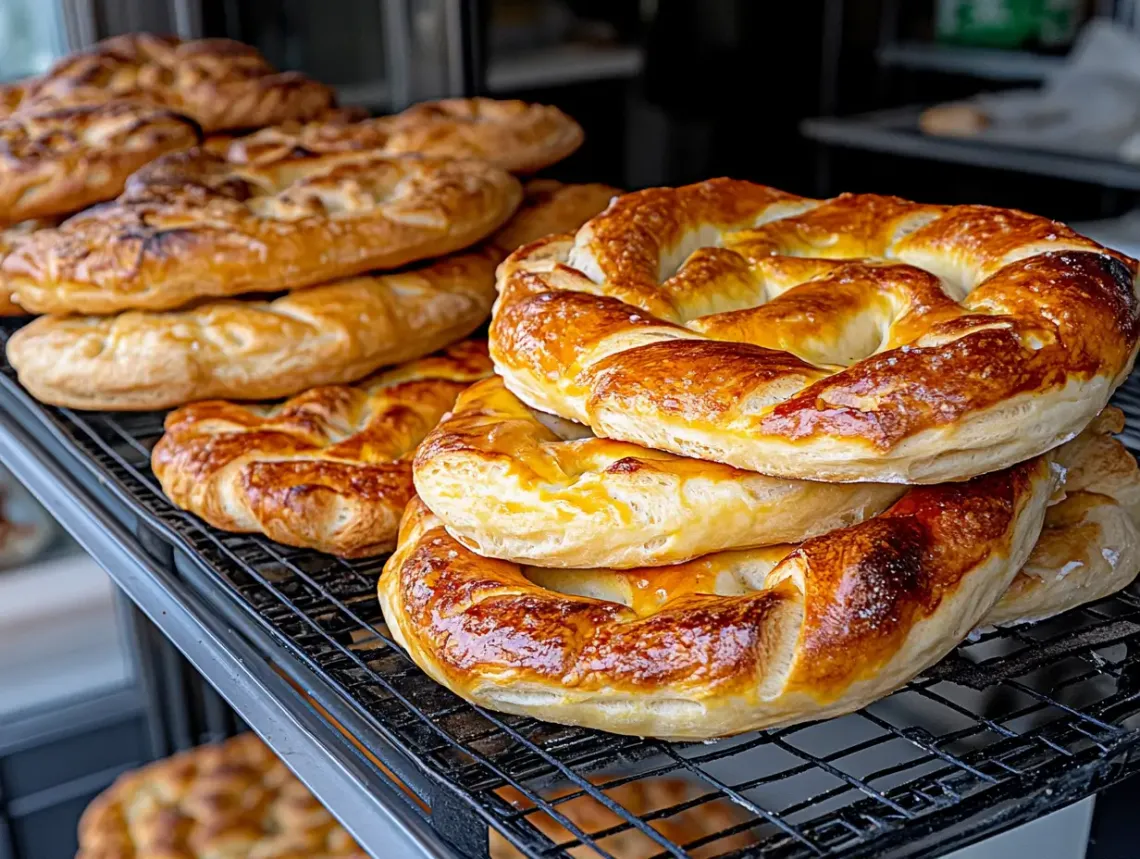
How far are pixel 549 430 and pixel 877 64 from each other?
4459 mm

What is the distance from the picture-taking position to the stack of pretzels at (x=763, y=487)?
1057mm

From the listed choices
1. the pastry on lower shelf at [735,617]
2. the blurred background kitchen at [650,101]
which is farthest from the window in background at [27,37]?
the pastry on lower shelf at [735,617]

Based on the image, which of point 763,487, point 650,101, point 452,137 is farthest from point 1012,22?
point 763,487

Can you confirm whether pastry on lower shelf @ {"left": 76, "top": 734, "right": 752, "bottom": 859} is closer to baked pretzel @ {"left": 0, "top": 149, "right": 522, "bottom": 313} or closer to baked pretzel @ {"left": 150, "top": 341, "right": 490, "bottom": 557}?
baked pretzel @ {"left": 150, "top": 341, "right": 490, "bottom": 557}

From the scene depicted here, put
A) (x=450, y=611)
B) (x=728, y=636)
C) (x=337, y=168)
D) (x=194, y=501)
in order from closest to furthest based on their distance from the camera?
(x=728, y=636), (x=450, y=611), (x=194, y=501), (x=337, y=168)

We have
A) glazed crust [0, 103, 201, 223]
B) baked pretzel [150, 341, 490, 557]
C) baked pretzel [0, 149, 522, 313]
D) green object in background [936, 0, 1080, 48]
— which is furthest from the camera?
green object in background [936, 0, 1080, 48]

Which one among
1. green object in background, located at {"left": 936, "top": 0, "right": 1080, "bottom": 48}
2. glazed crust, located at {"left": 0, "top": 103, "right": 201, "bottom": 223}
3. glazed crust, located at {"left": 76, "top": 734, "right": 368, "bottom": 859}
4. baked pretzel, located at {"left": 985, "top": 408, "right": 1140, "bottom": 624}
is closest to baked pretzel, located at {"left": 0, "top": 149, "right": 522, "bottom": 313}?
glazed crust, located at {"left": 0, "top": 103, "right": 201, "bottom": 223}

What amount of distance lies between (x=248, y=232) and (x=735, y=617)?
40.4 inches

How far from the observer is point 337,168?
1.98m

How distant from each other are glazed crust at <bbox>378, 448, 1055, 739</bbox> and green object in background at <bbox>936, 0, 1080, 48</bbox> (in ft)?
13.2

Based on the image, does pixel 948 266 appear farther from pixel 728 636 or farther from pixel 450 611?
pixel 450 611

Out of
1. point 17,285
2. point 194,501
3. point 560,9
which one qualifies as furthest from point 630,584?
point 560,9

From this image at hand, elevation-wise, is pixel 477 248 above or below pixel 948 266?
below

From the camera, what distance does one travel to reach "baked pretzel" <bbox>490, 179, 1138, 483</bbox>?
1.07 m
